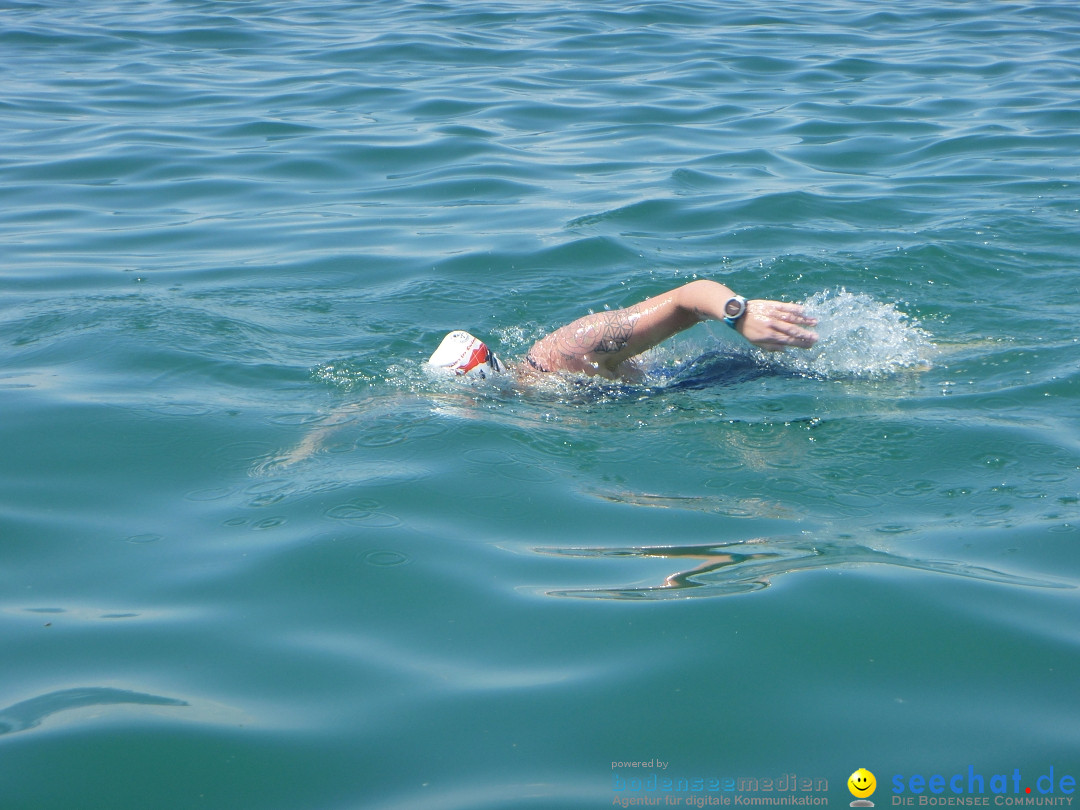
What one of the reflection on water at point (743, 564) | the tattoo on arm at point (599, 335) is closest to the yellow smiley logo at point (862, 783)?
the reflection on water at point (743, 564)

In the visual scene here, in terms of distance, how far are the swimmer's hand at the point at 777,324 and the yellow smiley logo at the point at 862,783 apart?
2.13 m

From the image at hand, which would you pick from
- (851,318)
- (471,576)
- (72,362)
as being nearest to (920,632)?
(471,576)

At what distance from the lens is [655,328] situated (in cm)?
511

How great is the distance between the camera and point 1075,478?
4297 mm

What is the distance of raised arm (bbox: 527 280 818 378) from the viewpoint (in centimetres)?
442

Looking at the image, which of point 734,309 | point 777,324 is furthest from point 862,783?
point 734,309

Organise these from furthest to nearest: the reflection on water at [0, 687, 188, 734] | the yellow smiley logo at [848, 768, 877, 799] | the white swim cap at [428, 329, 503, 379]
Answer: the white swim cap at [428, 329, 503, 379] < the reflection on water at [0, 687, 188, 734] < the yellow smiley logo at [848, 768, 877, 799]

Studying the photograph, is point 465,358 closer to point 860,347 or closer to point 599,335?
point 599,335

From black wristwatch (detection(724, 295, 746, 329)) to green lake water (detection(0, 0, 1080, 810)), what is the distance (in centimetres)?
61

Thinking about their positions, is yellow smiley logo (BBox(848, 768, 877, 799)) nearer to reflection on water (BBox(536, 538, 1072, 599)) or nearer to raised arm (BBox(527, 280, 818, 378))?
reflection on water (BBox(536, 538, 1072, 599))

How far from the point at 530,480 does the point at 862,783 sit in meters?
2.09

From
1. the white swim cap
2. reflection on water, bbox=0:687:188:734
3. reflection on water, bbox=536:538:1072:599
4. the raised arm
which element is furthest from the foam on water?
reflection on water, bbox=0:687:188:734

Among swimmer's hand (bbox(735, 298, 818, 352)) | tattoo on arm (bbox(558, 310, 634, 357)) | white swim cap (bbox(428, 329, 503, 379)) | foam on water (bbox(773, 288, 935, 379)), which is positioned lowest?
foam on water (bbox(773, 288, 935, 379))

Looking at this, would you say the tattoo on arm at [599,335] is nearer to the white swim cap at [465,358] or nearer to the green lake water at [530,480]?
the green lake water at [530,480]
